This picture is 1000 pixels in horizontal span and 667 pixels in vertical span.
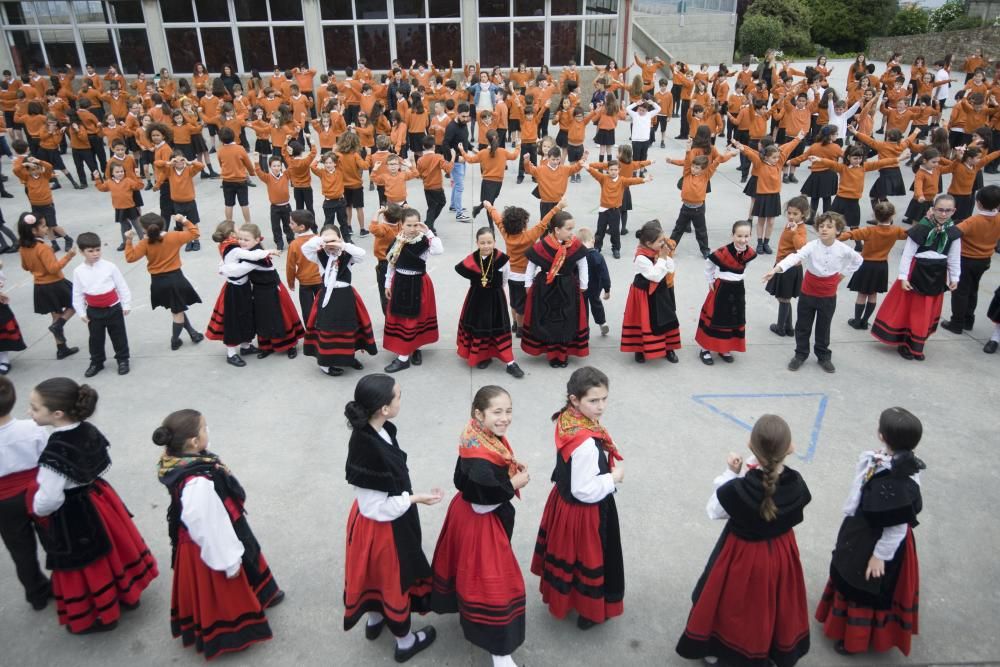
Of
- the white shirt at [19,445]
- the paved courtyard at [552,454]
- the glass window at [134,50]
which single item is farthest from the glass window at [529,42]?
the white shirt at [19,445]

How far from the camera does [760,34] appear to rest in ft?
100

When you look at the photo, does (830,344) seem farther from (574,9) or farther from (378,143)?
(574,9)

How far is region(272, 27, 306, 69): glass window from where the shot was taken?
21.3 m

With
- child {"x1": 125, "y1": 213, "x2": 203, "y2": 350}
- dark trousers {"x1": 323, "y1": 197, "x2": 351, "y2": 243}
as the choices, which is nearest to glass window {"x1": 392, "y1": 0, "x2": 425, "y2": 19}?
dark trousers {"x1": 323, "y1": 197, "x2": 351, "y2": 243}

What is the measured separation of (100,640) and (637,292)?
487 cm

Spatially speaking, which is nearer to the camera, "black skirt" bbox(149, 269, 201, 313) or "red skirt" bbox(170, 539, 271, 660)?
"red skirt" bbox(170, 539, 271, 660)

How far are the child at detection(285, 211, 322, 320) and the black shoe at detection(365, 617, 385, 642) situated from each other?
3790 mm

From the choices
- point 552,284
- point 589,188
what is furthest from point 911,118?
point 552,284

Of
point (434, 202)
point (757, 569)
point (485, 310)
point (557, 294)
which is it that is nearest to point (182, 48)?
point (434, 202)

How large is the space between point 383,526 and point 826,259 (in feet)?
15.5

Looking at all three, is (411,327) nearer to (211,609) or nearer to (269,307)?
(269,307)

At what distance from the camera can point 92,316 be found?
6.42 meters

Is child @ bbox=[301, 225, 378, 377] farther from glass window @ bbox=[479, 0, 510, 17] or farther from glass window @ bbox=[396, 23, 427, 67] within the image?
glass window @ bbox=[479, 0, 510, 17]

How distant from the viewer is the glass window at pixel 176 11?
826 inches
